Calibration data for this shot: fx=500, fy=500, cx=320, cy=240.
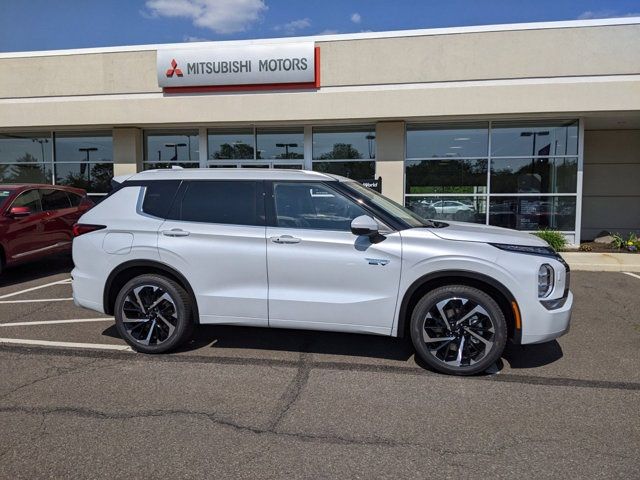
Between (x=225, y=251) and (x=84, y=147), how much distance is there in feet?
39.8

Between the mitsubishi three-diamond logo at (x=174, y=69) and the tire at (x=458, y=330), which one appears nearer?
the tire at (x=458, y=330)

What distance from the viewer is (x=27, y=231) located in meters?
8.98

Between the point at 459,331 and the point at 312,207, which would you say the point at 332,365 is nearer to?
the point at 459,331

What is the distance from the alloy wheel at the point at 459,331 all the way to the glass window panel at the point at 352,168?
922cm

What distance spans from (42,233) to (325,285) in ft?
23.5

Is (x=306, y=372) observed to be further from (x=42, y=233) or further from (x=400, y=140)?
(x=400, y=140)

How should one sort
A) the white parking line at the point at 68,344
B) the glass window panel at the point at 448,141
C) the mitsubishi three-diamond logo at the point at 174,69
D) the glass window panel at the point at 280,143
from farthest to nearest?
the glass window panel at the point at 280,143, the mitsubishi three-diamond logo at the point at 174,69, the glass window panel at the point at 448,141, the white parking line at the point at 68,344

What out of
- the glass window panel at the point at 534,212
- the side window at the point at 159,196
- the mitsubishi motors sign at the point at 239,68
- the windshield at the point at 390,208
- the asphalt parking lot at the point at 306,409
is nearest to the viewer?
the asphalt parking lot at the point at 306,409

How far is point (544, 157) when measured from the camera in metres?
12.6

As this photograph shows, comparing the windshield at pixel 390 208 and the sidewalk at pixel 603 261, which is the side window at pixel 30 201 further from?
the sidewalk at pixel 603 261

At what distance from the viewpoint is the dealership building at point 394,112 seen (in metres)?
11.6

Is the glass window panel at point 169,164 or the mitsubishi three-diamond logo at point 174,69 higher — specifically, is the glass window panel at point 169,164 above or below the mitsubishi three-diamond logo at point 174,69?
below

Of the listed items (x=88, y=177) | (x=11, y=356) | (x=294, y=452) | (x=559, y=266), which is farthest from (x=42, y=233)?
(x=559, y=266)

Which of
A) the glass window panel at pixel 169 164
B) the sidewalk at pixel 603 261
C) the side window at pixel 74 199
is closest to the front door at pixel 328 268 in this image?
the sidewalk at pixel 603 261
